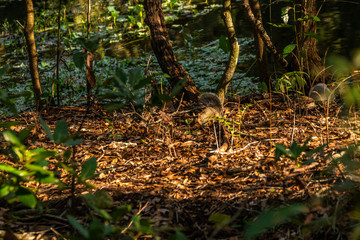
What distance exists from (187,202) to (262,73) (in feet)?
6.56

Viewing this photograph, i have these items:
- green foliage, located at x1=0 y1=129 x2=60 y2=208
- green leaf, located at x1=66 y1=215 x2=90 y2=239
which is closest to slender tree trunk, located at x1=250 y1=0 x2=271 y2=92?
green foliage, located at x1=0 y1=129 x2=60 y2=208

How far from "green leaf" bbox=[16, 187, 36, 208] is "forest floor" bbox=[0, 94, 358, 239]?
210 millimetres

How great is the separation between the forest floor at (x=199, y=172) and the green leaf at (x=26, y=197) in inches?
8.3

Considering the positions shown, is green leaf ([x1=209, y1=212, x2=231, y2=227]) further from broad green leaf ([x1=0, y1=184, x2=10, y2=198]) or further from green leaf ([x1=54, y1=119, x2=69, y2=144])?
broad green leaf ([x1=0, y1=184, x2=10, y2=198])

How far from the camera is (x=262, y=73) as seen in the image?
3729 mm

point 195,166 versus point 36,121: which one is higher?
point 36,121

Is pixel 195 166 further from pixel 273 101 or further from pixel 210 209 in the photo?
pixel 273 101

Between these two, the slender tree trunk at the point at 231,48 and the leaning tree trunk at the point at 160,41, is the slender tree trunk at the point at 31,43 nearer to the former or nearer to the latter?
the leaning tree trunk at the point at 160,41

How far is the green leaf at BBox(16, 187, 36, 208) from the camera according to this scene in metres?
1.37

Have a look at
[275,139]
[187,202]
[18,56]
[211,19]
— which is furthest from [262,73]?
[18,56]

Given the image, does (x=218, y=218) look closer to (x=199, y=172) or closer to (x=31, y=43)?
(x=199, y=172)

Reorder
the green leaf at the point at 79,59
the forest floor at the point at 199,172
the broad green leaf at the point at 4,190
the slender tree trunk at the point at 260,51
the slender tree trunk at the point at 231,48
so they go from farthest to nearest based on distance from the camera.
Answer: the slender tree trunk at the point at 260,51 → the slender tree trunk at the point at 231,48 → the green leaf at the point at 79,59 → the forest floor at the point at 199,172 → the broad green leaf at the point at 4,190

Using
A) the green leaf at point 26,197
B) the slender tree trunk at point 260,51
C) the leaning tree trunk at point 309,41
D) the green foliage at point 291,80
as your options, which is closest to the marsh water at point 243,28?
the slender tree trunk at point 260,51

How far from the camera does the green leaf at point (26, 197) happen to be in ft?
4.50
